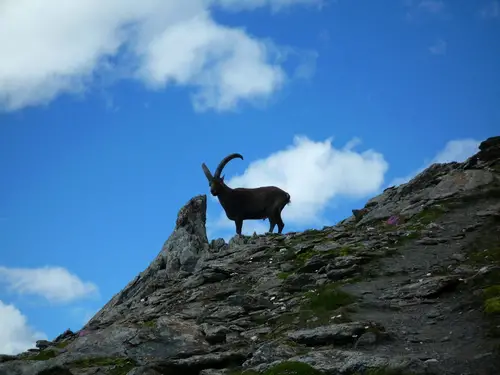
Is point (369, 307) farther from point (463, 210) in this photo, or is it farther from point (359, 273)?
point (463, 210)

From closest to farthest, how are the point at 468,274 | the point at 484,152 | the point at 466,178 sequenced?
the point at 468,274, the point at 466,178, the point at 484,152

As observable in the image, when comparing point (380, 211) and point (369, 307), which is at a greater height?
point (380, 211)

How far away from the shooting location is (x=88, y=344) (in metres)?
17.7

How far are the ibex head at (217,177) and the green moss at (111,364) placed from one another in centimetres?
1912

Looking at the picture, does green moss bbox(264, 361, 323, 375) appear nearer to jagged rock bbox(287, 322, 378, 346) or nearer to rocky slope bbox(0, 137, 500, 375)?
rocky slope bbox(0, 137, 500, 375)

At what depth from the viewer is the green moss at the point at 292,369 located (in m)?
12.5

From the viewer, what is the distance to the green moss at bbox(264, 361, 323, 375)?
12469 mm

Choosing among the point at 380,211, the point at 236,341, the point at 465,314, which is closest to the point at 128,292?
the point at 380,211

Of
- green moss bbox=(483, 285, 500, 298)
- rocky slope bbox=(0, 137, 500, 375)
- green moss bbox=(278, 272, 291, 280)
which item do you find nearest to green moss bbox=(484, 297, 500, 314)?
rocky slope bbox=(0, 137, 500, 375)

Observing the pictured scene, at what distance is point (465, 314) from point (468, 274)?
294cm

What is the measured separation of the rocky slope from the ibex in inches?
150

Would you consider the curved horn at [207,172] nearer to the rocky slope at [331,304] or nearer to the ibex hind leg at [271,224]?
the ibex hind leg at [271,224]

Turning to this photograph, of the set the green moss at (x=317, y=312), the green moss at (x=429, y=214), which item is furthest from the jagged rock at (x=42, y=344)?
the green moss at (x=429, y=214)

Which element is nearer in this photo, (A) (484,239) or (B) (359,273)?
(B) (359,273)
